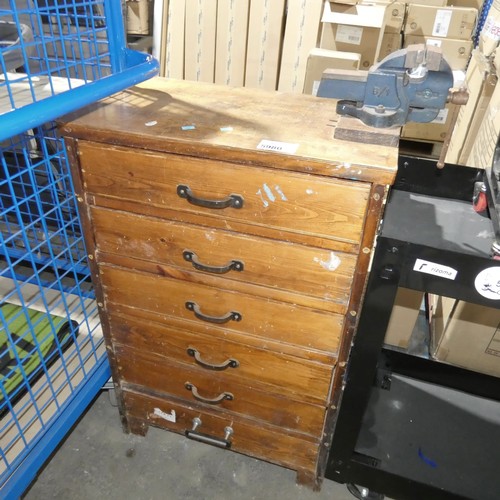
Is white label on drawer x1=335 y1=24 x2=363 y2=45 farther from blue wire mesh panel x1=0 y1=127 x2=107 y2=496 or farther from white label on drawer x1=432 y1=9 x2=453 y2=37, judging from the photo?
blue wire mesh panel x1=0 y1=127 x2=107 y2=496

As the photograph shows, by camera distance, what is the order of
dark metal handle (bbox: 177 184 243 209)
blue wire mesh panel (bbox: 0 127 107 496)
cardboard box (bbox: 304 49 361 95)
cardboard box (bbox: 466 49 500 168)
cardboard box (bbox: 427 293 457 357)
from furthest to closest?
cardboard box (bbox: 304 49 361 95), cardboard box (bbox: 427 293 457 357), cardboard box (bbox: 466 49 500 168), blue wire mesh panel (bbox: 0 127 107 496), dark metal handle (bbox: 177 184 243 209)

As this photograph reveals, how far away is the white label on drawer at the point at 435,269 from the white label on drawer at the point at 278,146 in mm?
312

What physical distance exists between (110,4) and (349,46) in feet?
5.04

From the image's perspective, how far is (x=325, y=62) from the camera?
2.07 meters

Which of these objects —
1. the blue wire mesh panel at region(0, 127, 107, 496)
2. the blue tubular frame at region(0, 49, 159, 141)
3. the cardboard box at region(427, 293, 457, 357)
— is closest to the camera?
the blue tubular frame at region(0, 49, 159, 141)

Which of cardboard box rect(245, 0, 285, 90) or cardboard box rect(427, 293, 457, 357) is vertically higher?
cardboard box rect(245, 0, 285, 90)

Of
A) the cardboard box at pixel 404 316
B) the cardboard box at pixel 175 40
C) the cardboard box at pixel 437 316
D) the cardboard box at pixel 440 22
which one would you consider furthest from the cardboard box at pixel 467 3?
the cardboard box at pixel 404 316

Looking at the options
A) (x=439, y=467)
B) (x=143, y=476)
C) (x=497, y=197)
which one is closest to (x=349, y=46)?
(x=497, y=197)

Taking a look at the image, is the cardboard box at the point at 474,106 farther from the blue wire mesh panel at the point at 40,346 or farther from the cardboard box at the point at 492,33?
the blue wire mesh panel at the point at 40,346

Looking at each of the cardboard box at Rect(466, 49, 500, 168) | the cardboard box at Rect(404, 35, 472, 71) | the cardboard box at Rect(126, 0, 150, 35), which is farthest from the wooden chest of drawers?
the cardboard box at Rect(404, 35, 472, 71)

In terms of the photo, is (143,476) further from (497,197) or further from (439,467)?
(497,197)

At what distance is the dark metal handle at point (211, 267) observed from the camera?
0.92 metres

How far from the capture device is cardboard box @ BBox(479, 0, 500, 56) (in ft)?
4.81

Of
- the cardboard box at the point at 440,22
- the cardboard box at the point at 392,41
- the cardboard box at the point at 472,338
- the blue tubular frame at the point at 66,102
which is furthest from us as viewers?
the cardboard box at the point at 392,41
